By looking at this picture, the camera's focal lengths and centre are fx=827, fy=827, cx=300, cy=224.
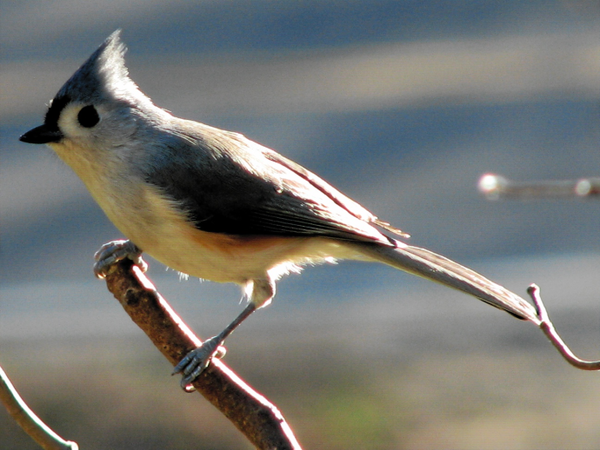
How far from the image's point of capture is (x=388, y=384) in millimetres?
5672

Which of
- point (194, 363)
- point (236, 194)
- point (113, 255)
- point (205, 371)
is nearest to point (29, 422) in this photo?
point (205, 371)

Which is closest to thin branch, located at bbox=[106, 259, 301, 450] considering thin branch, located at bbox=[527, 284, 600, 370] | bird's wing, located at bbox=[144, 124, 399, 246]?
bird's wing, located at bbox=[144, 124, 399, 246]

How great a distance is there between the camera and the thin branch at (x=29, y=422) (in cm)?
156

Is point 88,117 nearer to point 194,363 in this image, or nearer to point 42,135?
point 42,135

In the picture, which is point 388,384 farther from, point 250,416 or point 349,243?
point 250,416

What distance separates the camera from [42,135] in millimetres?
2574

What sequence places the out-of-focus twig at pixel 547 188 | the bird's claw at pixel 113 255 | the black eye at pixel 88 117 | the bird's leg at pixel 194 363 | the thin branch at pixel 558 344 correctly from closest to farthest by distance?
the out-of-focus twig at pixel 547 188
the thin branch at pixel 558 344
the bird's leg at pixel 194 363
the bird's claw at pixel 113 255
the black eye at pixel 88 117

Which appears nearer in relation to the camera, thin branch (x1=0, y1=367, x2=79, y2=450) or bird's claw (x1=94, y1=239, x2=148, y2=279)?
thin branch (x1=0, y1=367, x2=79, y2=450)

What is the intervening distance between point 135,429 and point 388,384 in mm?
1723

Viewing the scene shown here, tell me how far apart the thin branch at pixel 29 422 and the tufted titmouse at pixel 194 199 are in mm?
886

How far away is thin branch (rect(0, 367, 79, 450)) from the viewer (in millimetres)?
1561

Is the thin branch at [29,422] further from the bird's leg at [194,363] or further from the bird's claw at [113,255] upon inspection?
the bird's claw at [113,255]

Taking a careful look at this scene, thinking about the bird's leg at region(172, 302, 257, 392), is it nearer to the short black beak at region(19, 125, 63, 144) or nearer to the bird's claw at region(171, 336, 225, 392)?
the bird's claw at region(171, 336, 225, 392)

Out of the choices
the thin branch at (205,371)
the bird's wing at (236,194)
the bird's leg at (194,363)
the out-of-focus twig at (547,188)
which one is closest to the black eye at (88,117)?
the bird's wing at (236,194)
